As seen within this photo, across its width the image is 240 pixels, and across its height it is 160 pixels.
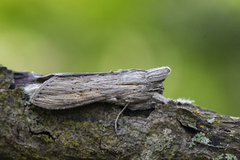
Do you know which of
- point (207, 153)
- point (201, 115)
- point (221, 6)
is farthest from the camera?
point (221, 6)

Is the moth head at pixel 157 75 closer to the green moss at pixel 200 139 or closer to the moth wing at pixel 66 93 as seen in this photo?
the moth wing at pixel 66 93

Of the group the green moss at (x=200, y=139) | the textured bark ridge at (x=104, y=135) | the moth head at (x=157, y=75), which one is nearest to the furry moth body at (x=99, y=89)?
the moth head at (x=157, y=75)

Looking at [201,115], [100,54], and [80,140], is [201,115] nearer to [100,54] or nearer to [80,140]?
[80,140]

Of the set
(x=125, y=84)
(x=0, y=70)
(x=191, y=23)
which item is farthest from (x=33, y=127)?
(x=191, y=23)

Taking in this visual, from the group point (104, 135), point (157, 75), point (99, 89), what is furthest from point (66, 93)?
point (157, 75)

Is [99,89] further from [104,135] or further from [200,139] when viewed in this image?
[200,139]

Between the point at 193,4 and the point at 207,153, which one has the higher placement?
the point at 193,4

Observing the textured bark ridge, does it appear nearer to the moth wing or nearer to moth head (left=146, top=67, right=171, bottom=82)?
the moth wing
